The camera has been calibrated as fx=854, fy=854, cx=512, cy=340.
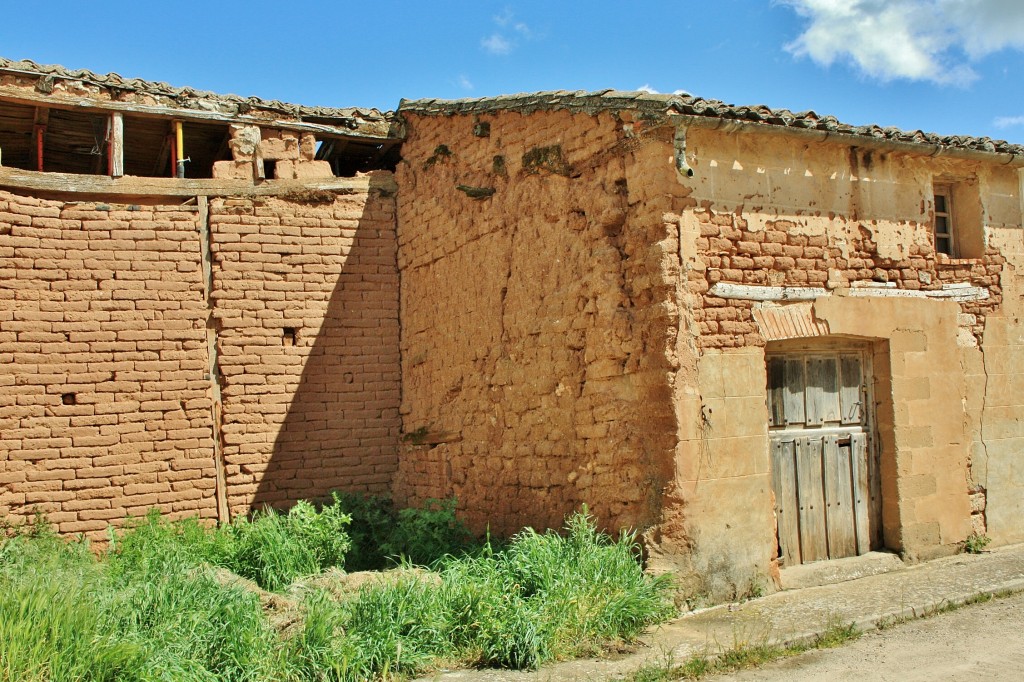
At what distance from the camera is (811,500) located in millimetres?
7832

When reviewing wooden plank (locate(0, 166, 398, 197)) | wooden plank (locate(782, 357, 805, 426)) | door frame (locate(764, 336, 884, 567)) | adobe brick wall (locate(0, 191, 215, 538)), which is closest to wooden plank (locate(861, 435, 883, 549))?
door frame (locate(764, 336, 884, 567))

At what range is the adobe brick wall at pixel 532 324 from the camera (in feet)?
23.4

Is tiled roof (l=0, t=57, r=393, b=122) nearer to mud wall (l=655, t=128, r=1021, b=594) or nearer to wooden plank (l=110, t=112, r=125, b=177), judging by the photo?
wooden plank (l=110, t=112, r=125, b=177)

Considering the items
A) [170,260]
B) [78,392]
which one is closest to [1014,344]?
[170,260]

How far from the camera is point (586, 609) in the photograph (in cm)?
608

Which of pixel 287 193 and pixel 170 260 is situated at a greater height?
pixel 287 193

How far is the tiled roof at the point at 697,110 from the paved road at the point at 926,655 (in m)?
4.24

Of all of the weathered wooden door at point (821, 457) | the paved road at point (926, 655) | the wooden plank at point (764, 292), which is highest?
the wooden plank at point (764, 292)

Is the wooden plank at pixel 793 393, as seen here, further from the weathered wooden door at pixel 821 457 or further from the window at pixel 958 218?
the window at pixel 958 218

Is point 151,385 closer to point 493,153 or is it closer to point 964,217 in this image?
point 493,153

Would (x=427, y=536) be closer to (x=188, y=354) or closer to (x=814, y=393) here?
(x=188, y=354)

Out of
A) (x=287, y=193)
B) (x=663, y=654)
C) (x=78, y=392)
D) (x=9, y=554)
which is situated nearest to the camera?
(x=663, y=654)

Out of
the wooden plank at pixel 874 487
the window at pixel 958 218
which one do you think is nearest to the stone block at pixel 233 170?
the wooden plank at pixel 874 487

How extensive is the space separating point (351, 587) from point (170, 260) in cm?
453
